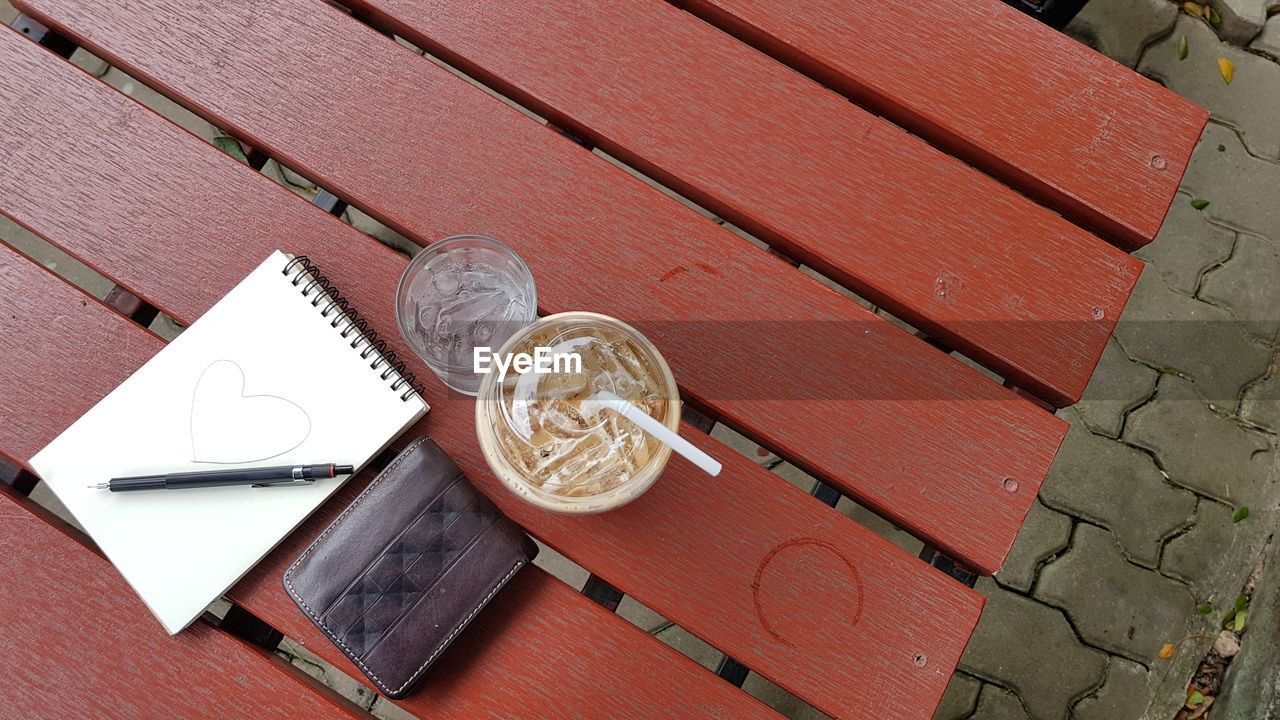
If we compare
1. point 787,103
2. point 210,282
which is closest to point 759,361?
point 787,103

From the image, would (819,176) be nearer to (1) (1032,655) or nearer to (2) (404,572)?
(2) (404,572)

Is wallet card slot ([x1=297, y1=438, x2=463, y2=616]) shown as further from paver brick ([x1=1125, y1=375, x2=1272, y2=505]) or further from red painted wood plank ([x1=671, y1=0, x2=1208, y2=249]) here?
paver brick ([x1=1125, y1=375, x2=1272, y2=505])

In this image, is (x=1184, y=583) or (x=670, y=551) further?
(x=1184, y=583)

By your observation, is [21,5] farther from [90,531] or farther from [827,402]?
[827,402]

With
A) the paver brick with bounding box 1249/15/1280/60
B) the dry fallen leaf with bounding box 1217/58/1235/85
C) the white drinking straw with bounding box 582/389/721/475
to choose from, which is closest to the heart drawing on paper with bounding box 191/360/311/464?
the white drinking straw with bounding box 582/389/721/475

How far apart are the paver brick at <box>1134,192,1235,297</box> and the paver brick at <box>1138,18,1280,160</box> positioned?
0.25 metres

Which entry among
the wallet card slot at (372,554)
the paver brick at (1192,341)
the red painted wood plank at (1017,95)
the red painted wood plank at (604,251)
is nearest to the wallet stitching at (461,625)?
the wallet card slot at (372,554)

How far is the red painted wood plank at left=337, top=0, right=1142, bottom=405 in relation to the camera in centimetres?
121

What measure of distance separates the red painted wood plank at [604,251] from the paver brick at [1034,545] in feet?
3.13

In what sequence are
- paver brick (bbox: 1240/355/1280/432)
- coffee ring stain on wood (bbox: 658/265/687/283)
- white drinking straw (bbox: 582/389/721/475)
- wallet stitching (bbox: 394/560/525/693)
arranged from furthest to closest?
paver brick (bbox: 1240/355/1280/432) < coffee ring stain on wood (bbox: 658/265/687/283) < wallet stitching (bbox: 394/560/525/693) < white drinking straw (bbox: 582/389/721/475)

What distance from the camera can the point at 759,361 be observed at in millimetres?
1187

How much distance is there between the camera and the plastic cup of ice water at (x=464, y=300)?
115 centimetres

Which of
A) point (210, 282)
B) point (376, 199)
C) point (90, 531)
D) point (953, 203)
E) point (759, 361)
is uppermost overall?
point (953, 203)

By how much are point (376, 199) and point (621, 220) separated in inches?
15.0
